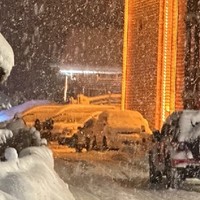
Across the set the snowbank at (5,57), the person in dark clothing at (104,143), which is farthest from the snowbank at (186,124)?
the person in dark clothing at (104,143)

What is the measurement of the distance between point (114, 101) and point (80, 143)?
51.5 feet

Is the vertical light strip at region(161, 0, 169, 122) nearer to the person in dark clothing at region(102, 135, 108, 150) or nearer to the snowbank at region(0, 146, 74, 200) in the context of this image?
the person in dark clothing at region(102, 135, 108, 150)

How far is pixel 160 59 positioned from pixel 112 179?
10.5 meters

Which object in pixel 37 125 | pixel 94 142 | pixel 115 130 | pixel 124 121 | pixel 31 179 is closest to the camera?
pixel 31 179

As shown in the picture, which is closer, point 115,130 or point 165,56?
point 115,130

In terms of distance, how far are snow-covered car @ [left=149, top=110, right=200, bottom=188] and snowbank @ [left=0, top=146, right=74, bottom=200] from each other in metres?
6.72

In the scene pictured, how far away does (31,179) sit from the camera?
601cm

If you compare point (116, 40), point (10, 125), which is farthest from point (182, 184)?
point (116, 40)

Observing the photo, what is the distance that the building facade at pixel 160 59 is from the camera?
25.7m

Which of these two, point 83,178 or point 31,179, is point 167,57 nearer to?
point 83,178

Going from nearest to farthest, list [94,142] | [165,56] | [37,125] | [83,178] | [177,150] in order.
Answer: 1. [177,150]
2. [83,178]
3. [94,142]
4. [165,56]
5. [37,125]

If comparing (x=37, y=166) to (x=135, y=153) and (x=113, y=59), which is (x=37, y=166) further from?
(x=113, y=59)

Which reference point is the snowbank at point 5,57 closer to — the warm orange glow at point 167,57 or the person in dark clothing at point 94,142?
the person in dark clothing at point 94,142

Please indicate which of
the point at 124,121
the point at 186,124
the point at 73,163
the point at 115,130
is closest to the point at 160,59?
the point at 124,121
